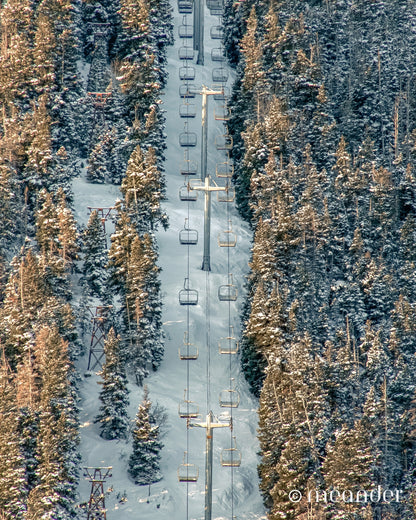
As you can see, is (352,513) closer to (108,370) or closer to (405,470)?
(405,470)

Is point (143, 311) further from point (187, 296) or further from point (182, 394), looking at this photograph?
point (182, 394)

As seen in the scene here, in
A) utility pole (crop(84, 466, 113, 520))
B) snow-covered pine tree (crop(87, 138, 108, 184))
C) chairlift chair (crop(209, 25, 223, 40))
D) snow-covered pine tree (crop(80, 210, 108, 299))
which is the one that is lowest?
utility pole (crop(84, 466, 113, 520))

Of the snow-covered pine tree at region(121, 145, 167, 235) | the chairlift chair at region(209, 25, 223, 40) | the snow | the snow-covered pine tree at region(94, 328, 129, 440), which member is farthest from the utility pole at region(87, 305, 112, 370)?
the chairlift chair at region(209, 25, 223, 40)

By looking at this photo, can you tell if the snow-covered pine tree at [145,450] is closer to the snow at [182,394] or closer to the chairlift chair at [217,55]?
the snow at [182,394]

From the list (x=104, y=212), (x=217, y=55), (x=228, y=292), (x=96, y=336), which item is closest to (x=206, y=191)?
(x=228, y=292)

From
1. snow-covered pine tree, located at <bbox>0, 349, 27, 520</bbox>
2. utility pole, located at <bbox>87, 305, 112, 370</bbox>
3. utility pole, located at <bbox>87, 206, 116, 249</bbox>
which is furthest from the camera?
utility pole, located at <bbox>87, 206, 116, 249</bbox>

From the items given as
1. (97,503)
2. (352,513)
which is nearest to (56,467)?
(97,503)

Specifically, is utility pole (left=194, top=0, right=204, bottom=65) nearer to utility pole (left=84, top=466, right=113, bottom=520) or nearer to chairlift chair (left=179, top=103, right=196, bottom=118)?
chairlift chair (left=179, top=103, right=196, bottom=118)
